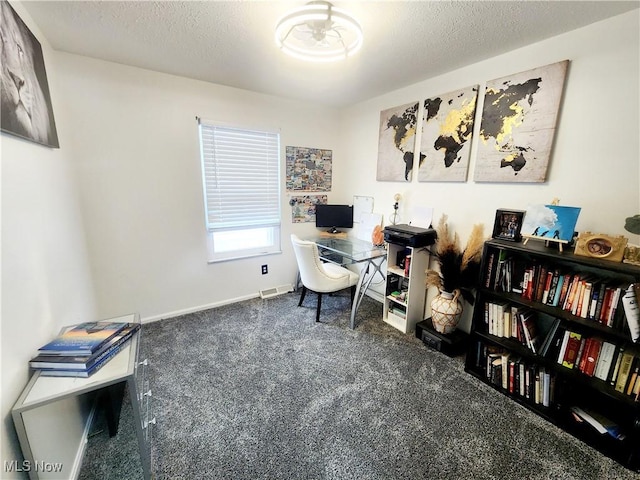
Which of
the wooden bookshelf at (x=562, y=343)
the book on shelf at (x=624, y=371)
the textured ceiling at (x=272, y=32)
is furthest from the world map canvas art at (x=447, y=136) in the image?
the book on shelf at (x=624, y=371)

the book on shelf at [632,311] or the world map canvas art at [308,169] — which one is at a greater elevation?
the world map canvas art at [308,169]

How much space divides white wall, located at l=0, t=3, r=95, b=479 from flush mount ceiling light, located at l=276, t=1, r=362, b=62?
4.56 ft

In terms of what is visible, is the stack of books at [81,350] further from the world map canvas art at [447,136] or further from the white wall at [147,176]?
the world map canvas art at [447,136]

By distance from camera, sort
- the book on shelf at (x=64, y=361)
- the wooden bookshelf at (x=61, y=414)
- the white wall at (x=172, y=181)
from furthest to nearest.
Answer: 1. the white wall at (x=172, y=181)
2. the book on shelf at (x=64, y=361)
3. the wooden bookshelf at (x=61, y=414)

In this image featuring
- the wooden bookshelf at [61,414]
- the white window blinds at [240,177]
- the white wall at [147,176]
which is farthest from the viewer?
the white window blinds at [240,177]

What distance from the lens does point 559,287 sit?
62.4 inches

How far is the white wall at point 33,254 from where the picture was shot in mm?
973

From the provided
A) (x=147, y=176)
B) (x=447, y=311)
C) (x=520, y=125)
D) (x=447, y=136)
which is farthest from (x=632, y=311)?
(x=147, y=176)

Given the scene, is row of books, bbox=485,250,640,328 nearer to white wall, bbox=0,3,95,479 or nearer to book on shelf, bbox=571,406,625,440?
book on shelf, bbox=571,406,625,440

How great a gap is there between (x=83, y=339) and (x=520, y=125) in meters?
2.93

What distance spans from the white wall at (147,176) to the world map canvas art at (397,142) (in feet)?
3.69

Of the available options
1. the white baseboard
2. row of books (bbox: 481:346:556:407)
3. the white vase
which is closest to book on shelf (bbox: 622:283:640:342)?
row of books (bbox: 481:346:556:407)

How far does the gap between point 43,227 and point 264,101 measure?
2.25 m

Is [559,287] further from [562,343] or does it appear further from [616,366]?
[616,366]
